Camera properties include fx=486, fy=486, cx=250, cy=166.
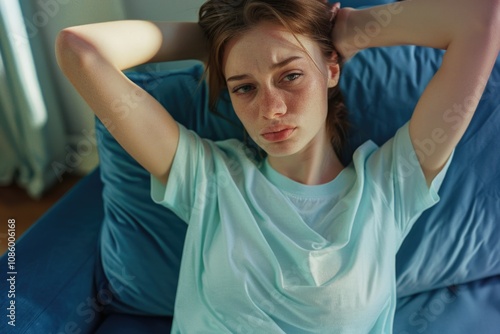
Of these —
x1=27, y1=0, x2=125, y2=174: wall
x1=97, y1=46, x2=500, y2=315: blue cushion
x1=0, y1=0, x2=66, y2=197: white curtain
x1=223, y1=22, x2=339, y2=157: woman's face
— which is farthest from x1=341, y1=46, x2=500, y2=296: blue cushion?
x1=0, y1=0, x2=66, y2=197: white curtain

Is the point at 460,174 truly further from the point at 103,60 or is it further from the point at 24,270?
the point at 24,270

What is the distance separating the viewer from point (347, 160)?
119 cm

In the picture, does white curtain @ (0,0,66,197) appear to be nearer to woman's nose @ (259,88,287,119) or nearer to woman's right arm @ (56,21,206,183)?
woman's right arm @ (56,21,206,183)

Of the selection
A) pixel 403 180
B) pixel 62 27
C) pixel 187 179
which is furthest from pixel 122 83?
pixel 62 27

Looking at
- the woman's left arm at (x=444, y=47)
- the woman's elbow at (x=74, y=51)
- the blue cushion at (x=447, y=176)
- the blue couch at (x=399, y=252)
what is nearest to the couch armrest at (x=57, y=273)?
the blue couch at (x=399, y=252)

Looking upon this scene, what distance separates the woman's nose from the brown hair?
0.44 feet

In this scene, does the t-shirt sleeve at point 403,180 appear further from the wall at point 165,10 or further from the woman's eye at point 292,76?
the wall at point 165,10

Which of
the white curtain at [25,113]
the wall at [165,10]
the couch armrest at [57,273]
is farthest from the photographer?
the white curtain at [25,113]

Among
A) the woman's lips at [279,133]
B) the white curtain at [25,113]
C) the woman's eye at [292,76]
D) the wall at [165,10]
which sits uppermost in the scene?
the woman's eye at [292,76]

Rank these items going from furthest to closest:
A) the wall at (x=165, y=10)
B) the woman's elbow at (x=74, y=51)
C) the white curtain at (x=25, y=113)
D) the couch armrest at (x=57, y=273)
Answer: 1. the white curtain at (x=25, y=113)
2. the wall at (x=165, y=10)
3. the couch armrest at (x=57, y=273)
4. the woman's elbow at (x=74, y=51)

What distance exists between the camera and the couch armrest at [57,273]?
3.44 feet

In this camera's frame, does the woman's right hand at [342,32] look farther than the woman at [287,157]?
Yes

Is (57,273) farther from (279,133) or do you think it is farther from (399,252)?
(399,252)

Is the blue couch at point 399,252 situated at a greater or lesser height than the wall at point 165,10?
lesser
